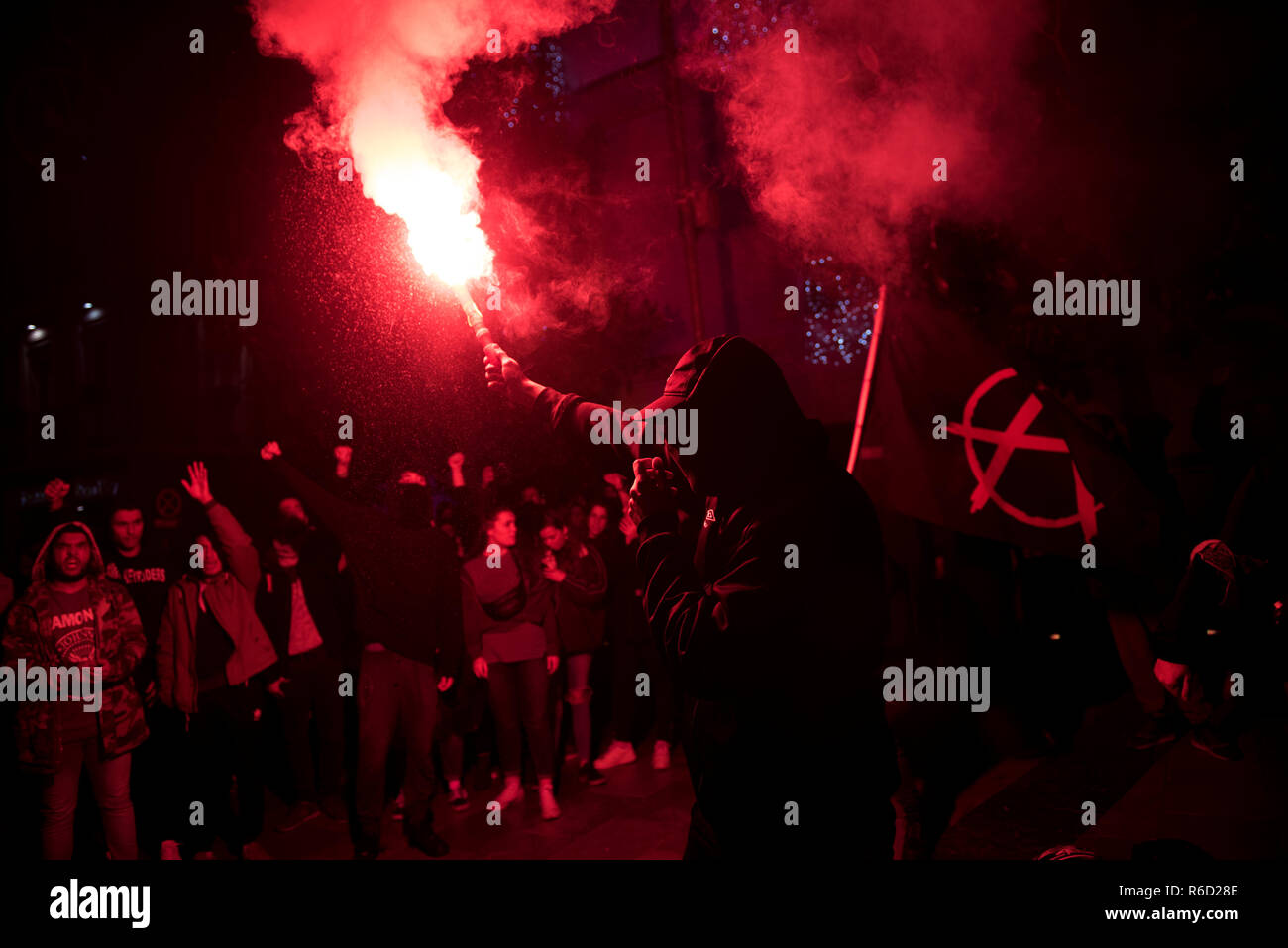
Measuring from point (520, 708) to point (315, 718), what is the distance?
1443 millimetres

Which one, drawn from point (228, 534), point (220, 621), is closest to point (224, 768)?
point (220, 621)

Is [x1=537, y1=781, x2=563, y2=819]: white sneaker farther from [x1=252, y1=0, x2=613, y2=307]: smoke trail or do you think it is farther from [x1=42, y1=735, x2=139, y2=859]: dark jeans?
[x1=252, y1=0, x2=613, y2=307]: smoke trail

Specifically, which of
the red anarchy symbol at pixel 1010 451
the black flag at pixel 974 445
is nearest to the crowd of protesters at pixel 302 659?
the black flag at pixel 974 445

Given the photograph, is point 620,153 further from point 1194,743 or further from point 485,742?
point 1194,743

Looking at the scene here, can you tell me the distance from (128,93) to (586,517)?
801cm

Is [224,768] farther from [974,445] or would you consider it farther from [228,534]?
[974,445]

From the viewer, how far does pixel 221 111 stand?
29.9 feet

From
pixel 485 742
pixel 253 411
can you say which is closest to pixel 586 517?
pixel 485 742

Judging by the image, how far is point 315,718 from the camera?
20.1 ft

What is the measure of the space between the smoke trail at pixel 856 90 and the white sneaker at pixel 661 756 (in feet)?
14.9

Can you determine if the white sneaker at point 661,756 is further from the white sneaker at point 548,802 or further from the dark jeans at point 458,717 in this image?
the dark jeans at point 458,717

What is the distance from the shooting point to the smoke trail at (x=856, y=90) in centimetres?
598

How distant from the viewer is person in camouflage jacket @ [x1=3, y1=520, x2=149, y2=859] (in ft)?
15.0

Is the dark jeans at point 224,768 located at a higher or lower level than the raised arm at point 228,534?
lower
